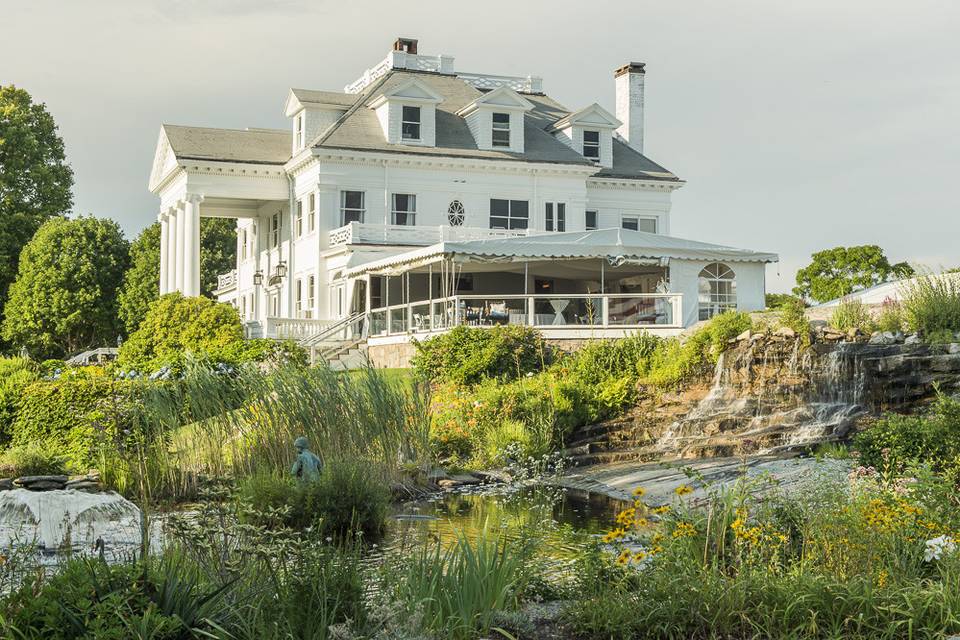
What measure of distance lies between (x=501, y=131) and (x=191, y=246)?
12.4 meters

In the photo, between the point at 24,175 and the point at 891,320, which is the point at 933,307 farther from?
the point at 24,175

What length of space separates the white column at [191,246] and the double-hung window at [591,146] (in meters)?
14.9

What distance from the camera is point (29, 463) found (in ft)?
55.8

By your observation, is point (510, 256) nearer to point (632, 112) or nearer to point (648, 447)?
point (648, 447)

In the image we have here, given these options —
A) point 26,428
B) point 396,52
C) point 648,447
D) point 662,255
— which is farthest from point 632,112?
point 26,428

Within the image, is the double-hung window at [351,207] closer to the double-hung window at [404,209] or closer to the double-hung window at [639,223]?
the double-hung window at [404,209]

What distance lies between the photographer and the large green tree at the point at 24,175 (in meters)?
46.5

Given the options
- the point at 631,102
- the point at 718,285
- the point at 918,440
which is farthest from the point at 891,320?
the point at 631,102

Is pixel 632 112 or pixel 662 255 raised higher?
pixel 632 112

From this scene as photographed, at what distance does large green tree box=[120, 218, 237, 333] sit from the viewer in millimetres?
46688

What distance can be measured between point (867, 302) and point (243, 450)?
58.9 ft

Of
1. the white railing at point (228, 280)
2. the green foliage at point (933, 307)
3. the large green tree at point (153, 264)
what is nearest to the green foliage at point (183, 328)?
the large green tree at point (153, 264)

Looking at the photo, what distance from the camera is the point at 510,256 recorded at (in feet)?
95.1

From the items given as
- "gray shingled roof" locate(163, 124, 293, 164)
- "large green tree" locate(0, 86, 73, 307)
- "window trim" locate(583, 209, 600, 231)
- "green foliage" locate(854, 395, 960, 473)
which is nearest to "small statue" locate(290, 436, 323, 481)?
"green foliage" locate(854, 395, 960, 473)
